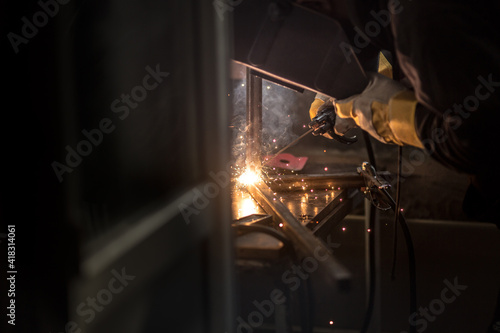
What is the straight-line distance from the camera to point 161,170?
556 mm

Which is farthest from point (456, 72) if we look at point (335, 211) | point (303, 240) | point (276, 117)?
point (276, 117)

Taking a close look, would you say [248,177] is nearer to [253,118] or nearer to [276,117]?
[253,118]

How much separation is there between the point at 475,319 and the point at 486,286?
0.38 m

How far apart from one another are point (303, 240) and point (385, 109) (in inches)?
19.2

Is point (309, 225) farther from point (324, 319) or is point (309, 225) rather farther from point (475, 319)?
point (475, 319)

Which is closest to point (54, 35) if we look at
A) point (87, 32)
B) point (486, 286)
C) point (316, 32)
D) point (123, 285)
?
point (87, 32)

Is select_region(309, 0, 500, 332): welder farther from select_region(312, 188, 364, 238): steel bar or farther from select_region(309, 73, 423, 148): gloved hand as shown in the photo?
select_region(312, 188, 364, 238): steel bar

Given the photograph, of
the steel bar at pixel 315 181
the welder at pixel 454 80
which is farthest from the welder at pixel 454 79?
the steel bar at pixel 315 181

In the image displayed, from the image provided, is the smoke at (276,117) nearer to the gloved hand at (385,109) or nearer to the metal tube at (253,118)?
the metal tube at (253,118)

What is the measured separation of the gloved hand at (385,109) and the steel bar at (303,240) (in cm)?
38

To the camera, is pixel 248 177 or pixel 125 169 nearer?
pixel 125 169

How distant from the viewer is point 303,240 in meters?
0.87

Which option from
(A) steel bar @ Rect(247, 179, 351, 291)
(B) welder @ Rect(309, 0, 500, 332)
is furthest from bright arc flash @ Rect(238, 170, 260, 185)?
(B) welder @ Rect(309, 0, 500, 332)

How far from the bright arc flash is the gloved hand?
61 cm
